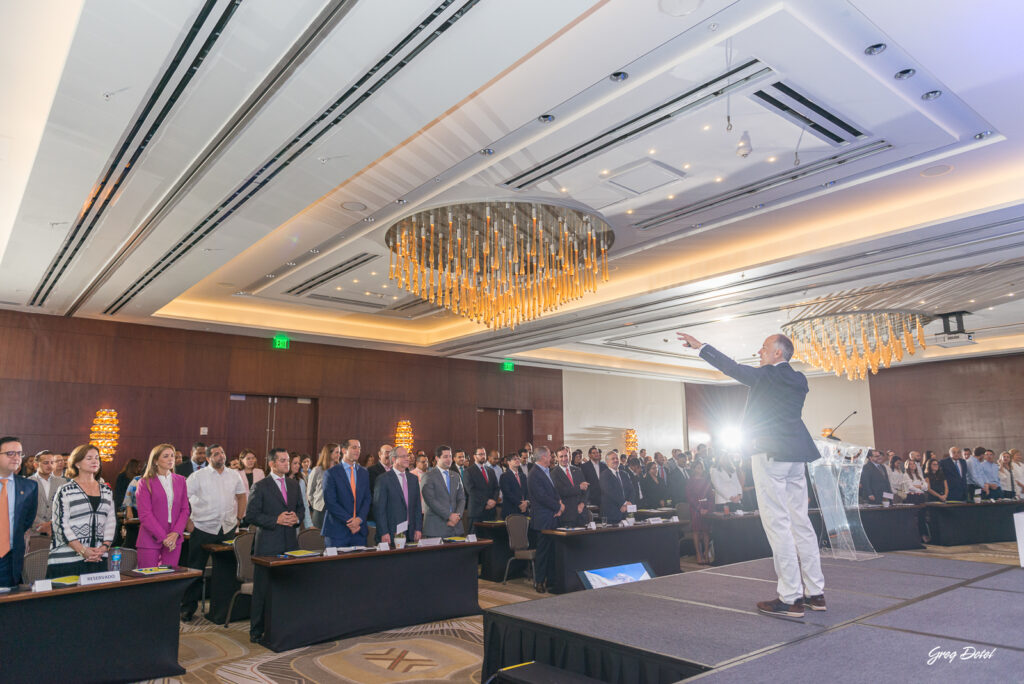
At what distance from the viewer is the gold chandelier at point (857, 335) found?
10.7 m

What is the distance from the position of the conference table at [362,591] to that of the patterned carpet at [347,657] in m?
0.10

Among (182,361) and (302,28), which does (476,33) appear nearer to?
(302,28)

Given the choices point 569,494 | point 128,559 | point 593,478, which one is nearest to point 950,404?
point 593,478

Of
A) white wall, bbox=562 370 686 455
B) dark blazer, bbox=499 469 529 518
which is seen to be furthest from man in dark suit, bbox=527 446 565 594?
white wall, bbox=562 370 686 455

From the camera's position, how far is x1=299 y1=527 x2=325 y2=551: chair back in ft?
19.8

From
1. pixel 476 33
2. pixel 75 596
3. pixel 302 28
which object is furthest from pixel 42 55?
pixel 75 596

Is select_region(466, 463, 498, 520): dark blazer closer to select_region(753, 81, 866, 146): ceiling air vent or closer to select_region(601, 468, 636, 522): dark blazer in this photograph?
select_region(601, 468, 636, 522): dark blazer

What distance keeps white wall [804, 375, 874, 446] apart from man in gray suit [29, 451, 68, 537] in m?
16.7

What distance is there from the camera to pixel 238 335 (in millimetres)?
11484

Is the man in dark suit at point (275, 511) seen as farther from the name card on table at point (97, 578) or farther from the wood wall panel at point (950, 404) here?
the wood wall panel at point (950, 404)

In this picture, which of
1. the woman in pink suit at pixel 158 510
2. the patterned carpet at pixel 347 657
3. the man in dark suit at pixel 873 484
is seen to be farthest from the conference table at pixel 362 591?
the man in dark suit at pixel 873 484

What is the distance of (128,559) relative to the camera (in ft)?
16.0

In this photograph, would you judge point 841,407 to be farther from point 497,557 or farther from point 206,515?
point 206,515

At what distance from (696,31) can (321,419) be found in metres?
10.1
